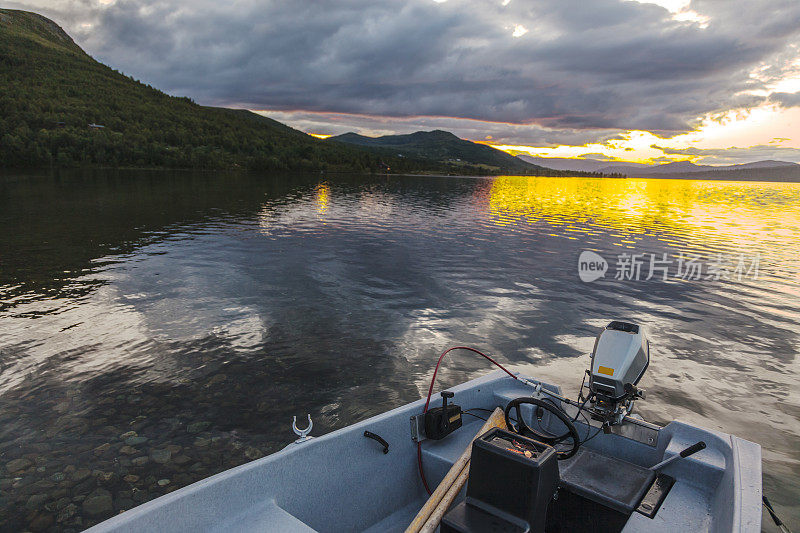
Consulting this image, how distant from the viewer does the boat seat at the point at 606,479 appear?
4359 millimetres

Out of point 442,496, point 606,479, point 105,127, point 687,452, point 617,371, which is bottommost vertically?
point 606,479

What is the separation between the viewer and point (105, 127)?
135 m

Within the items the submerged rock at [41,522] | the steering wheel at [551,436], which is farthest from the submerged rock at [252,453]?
the steering wheel at [551,436]

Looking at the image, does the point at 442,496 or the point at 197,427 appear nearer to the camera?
the point at 442,496

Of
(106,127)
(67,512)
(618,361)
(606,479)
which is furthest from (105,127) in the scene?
(606,479)

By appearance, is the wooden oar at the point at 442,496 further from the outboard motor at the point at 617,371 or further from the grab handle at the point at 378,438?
the outboard motor at the point at 617,371

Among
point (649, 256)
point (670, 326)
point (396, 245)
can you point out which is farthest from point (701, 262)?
point (396, 245)

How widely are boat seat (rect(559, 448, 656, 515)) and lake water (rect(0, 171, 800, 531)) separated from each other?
9.34ft

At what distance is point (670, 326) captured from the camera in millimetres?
13688

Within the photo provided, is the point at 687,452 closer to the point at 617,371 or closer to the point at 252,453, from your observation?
the point at 617,371

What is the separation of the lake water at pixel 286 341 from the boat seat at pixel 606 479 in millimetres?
2847

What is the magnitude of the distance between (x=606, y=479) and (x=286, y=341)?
8247 mm

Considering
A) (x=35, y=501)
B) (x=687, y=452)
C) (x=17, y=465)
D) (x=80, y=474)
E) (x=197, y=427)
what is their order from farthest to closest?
(x=197, y=427) < (x=17, y=465) < (x=80, y=474) < (x=35, y=501) < (x=687, y=452)

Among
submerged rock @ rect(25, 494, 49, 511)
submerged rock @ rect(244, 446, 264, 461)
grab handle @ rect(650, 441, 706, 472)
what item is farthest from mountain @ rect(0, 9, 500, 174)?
grab handle @ rect(650, 441, 706, 472)
